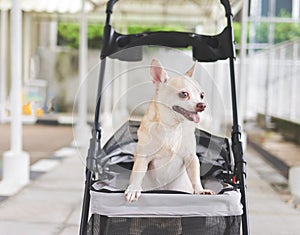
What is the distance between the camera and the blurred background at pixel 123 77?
9.69 feet

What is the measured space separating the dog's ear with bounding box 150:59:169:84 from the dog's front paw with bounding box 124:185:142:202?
418 millimetres

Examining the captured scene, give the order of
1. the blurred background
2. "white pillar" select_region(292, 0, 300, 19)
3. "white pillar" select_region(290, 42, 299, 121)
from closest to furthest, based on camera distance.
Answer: the blurred background, "white pillar" select_region(290, 42, 299, 121), "white pillar" select_region(292, 0, 300, 19)

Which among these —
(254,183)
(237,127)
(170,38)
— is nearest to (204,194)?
(237,127)

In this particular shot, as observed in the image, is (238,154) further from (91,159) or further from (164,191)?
(91,159)

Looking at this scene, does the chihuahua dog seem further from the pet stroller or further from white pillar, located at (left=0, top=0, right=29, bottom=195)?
white pillar, located at (left=0, top=0, right=29, bottom=195)

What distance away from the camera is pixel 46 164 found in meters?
4.42

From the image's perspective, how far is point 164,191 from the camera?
5.98 feet

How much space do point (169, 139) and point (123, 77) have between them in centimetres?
159

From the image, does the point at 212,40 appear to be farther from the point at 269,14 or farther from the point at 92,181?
the point at 269,14

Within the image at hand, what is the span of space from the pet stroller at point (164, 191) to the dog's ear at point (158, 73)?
28 centimetres

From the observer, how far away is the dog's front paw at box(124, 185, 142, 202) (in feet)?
5.78

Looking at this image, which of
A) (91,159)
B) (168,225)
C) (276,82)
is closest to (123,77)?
(91,159)

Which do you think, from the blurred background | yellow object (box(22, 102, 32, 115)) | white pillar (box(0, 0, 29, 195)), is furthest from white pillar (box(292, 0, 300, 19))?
white pillar (box(0, 0, 29, 195))

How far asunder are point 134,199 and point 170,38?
790 millimetres
